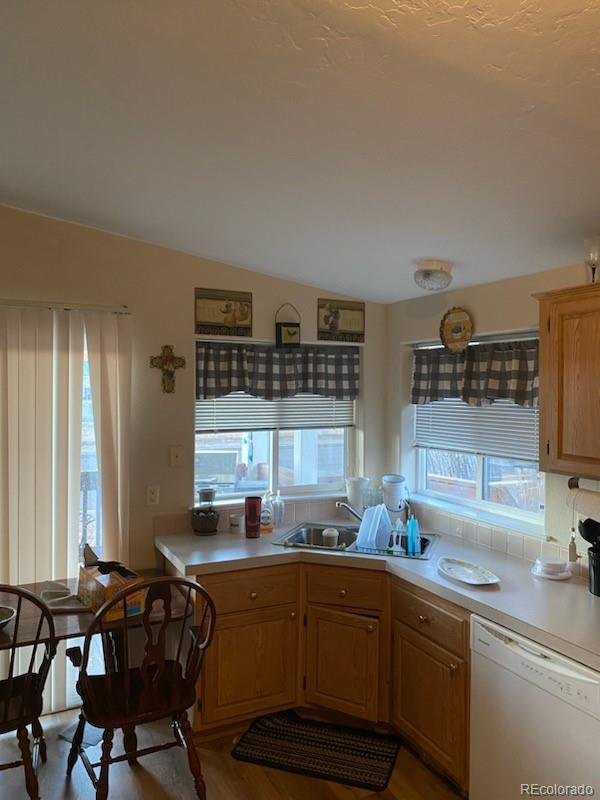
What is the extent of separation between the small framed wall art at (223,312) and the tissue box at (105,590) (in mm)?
1380

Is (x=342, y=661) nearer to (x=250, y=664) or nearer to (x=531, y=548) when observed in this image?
(x=250, y=664)

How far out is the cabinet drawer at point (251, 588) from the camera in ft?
8.48

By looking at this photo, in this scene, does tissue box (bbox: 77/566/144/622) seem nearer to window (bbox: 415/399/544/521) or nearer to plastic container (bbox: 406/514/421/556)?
plastic container (bbox: 406/514/421/556)

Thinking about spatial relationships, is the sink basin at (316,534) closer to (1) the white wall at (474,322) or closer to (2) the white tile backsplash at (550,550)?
(1) the white wall at (474,322)

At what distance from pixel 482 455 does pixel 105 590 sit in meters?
1.99

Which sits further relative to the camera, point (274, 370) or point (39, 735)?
point (274, 370)

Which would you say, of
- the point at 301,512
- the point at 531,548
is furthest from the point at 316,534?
the point at 531,548

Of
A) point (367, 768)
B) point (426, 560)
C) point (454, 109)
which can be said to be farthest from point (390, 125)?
point (367, 768)

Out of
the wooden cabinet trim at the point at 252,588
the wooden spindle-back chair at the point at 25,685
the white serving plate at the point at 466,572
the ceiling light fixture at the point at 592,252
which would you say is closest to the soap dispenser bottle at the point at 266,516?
the wooden cabinet trim at the point at 252,588

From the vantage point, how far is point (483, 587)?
7.37ft

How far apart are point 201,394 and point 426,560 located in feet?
4.85

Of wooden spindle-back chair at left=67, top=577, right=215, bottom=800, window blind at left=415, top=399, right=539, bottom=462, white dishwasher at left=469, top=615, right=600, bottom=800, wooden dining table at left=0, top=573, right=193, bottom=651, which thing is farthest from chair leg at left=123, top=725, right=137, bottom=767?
window blind at left=415, top=399, right=539, bottom=462

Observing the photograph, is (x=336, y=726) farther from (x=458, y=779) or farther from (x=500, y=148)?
(x=500, y=148)

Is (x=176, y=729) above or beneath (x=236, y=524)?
beneath
